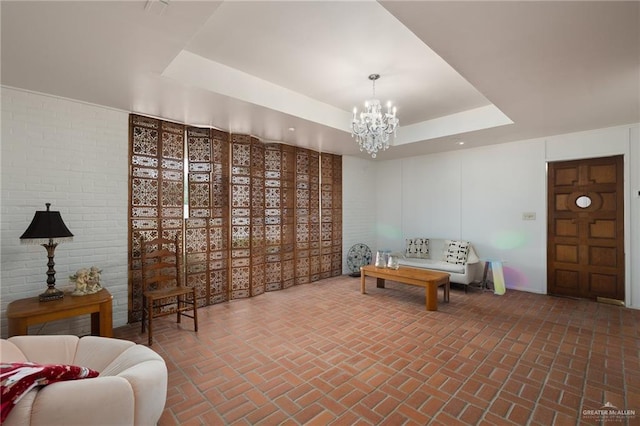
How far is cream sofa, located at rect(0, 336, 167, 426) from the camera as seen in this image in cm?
125

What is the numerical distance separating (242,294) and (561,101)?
496 centimetres

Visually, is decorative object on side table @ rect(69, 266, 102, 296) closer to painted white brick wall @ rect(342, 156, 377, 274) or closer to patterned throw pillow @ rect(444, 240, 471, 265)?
painted white brick wall @ rect(342, 156, 377, 274)

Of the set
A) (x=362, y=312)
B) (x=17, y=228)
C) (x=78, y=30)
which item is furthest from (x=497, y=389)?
(x=17, y=228)

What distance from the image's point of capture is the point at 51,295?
2.68 metres

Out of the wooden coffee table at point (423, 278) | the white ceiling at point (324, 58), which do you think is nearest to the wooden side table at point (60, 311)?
the white ceiling at point (324, 58)

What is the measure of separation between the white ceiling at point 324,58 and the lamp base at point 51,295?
1983mm

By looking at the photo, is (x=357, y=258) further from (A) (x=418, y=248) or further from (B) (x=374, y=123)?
(B) (x=374, y=123)

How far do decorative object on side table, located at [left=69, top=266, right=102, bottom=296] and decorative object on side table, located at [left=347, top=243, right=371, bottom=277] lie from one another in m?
4.53

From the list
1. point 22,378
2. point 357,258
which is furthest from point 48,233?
point 357,258

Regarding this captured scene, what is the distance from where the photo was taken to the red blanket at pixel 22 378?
117 cm

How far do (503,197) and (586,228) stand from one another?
4.04 feet

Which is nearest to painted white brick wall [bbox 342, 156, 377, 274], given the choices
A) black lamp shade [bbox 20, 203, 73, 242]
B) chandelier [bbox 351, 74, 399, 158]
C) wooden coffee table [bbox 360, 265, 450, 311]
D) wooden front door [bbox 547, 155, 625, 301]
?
wooden coffee table [bbox 360, 265, 450, 311]

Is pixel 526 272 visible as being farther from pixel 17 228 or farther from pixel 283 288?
pixel 17 228

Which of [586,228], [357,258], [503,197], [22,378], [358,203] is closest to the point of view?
[22,378]
